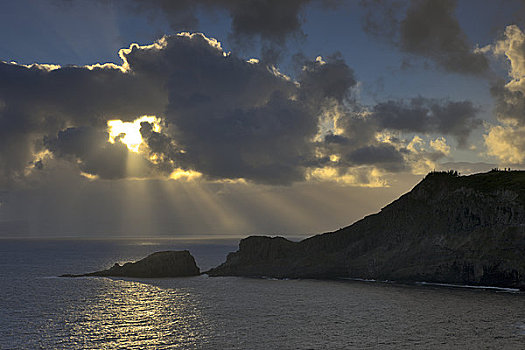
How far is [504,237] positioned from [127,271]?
350 feet

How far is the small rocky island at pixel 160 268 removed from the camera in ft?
460

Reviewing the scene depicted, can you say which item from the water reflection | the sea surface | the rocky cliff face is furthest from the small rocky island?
the water reflection

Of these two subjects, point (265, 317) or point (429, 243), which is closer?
point (265, 317)

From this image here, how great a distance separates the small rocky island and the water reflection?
114 ft

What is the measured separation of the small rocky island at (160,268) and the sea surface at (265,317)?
1094 inches

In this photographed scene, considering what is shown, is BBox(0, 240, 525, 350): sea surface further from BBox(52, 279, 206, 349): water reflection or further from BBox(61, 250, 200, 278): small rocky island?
BBox(61, 250, 200, 278): small rocky island

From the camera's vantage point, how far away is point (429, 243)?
110938 mm

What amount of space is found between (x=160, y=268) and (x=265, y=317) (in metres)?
78.5

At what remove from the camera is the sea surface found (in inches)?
2147

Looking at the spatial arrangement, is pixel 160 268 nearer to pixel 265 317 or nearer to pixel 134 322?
pixel 134 322

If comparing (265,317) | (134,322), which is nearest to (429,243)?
(265,317)

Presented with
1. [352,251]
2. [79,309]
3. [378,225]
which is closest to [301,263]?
[352,251]

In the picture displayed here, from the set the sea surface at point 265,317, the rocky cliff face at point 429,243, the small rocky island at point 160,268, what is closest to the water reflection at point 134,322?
the sea surface at point 265,317

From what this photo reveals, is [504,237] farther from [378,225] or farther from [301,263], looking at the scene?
[301,263]
